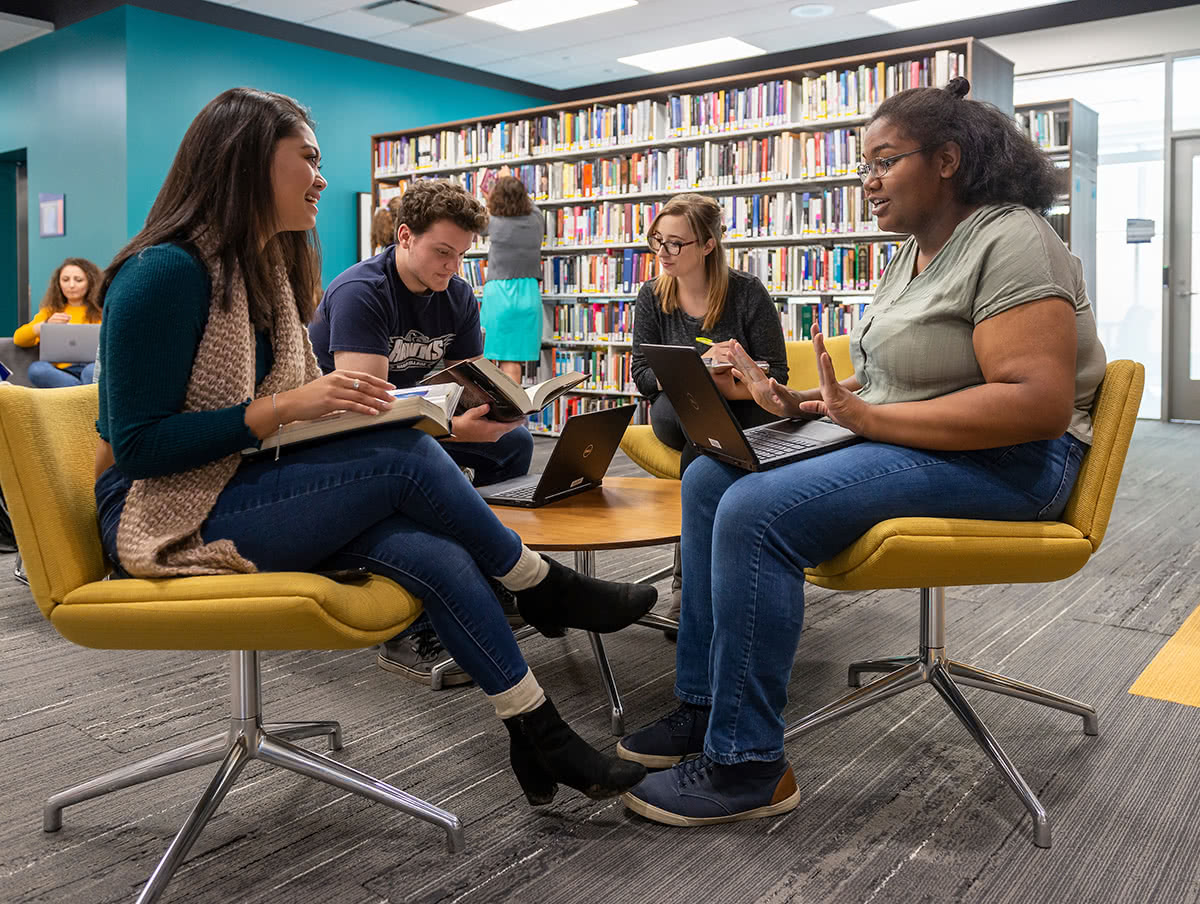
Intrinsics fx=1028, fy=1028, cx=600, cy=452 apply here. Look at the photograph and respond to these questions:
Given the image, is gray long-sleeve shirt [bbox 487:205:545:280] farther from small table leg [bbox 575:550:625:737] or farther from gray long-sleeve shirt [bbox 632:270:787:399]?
small table leg [bbox 575:550:625:737]

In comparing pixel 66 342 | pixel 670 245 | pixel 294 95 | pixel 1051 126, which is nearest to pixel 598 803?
pixel 670 245

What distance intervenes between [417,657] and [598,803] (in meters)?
0.79

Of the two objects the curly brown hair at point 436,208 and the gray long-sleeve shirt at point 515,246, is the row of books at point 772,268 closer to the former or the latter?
the gray long-sleeve shirt at point 515,246

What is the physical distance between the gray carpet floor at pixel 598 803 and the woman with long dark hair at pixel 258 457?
17 cm

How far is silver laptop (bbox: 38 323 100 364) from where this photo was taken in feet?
14.5

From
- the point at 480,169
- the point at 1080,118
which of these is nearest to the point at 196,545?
the point at 480,169

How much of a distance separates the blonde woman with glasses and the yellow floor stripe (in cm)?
112

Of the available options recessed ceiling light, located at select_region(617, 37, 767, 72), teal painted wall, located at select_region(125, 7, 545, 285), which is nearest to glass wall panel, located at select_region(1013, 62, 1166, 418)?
recessed ceiling light, located at select_region(617, 37, 767, 72)

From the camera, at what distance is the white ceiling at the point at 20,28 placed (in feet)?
24.1

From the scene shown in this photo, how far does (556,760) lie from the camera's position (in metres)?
1.54

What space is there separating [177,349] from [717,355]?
118 centimetres

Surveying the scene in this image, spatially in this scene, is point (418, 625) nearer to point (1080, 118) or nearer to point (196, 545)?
point (196, 545)

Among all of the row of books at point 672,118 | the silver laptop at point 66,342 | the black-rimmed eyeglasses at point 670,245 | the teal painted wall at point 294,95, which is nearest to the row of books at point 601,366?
the row of books at point 672,118

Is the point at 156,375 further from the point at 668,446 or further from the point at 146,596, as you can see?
the point at 668,446
